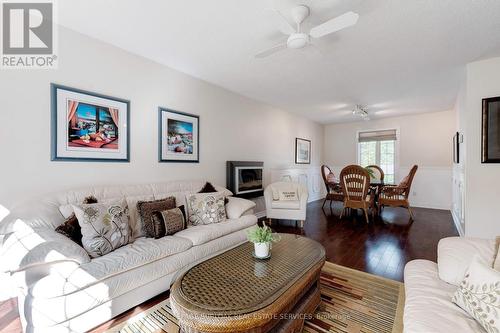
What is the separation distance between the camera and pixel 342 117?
636 cm

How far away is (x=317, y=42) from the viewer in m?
2.48

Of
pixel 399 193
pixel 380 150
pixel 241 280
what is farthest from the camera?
pixel 380 150

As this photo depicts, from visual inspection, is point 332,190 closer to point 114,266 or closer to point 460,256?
point 460,256

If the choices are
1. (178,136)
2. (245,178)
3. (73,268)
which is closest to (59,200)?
(73,268)

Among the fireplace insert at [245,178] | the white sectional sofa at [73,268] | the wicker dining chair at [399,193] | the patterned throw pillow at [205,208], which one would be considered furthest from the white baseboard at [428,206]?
the white sectional sofa at [73,268]

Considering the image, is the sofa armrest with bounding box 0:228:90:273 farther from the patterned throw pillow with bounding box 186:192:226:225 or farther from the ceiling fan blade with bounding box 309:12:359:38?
the ceiling fan blade with bounding box 309:12:359:38

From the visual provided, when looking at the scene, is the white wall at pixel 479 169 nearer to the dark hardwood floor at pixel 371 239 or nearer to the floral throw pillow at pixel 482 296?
the dark hardwood floor at pixel 371 239

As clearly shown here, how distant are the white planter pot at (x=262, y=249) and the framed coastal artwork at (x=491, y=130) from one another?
3.17 meters

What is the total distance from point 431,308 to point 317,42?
2.49 meters

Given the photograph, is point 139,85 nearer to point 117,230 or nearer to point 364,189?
point 117,230

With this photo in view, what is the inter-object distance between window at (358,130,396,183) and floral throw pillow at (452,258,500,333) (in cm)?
591

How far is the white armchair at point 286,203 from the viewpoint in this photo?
3885 mm

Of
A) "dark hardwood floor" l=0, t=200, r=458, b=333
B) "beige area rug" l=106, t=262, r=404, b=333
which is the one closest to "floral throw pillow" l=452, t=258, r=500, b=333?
"beige area rug" l=106, t=262, r=404, b=333

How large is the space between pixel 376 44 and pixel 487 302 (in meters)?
2.49
